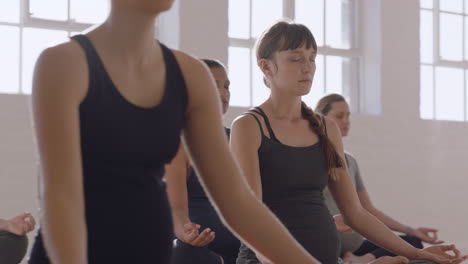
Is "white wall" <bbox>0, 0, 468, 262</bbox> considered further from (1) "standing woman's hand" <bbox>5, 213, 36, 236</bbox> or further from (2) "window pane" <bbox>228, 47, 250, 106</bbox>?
(1) "standing woman's hand" <bbox>5, 213, 36, 236</bbox>

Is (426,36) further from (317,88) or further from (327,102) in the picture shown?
(327,102)

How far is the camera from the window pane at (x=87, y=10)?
548cm

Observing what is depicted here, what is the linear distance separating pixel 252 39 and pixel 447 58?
7.44 ft

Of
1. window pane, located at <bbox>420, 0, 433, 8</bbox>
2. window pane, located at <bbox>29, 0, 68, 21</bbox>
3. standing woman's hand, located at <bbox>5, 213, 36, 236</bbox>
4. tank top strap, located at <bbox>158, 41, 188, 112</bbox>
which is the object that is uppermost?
window pane, located at <bbox>420, 0, 433, 8</bbox>

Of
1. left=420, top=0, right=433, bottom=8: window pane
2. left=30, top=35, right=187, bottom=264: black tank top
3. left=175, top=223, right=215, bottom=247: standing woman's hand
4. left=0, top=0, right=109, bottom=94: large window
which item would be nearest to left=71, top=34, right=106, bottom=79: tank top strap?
left=30, top=35, right=187, bottom=264: black tank top

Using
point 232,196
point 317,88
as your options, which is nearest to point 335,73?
point 317,88

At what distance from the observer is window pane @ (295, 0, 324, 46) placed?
262 inches

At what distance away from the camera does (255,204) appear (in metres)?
1.17

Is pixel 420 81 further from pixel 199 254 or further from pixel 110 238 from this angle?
pixel 110 238

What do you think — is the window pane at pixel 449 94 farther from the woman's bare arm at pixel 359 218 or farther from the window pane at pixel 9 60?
the woman's bare arm at pixel 359 218

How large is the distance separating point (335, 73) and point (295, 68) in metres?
4.68

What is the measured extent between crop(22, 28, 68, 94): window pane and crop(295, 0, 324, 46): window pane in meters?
2.26

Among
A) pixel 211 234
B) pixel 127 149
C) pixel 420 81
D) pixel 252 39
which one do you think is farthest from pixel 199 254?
pixel 420 81

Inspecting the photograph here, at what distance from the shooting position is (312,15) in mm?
6707
